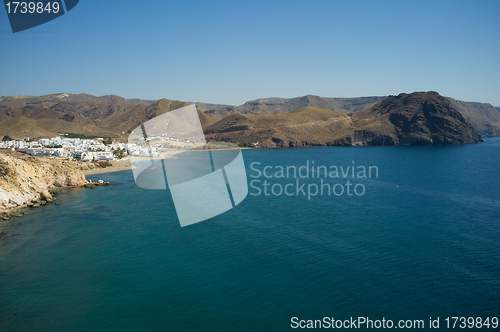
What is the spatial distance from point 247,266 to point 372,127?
13317cm

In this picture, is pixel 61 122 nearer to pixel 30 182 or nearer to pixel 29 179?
pixel 29 179

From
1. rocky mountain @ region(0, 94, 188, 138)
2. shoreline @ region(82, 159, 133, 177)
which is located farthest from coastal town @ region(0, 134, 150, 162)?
rocky mountain @ region(0, 94, 188, 138)

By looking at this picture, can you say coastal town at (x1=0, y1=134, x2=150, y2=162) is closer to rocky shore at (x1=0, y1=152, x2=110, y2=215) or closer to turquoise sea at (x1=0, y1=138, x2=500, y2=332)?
rocky shore at (x1=0, y1=152, x2=110, y2=215)

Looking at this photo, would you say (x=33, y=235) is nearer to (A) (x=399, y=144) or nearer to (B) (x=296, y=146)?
(B) (x=296, y=146)

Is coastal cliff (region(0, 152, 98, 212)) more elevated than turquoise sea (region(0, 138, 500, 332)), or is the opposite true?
coastal cliff (region(0, 152, 98, 212))

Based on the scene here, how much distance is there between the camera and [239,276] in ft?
56.3

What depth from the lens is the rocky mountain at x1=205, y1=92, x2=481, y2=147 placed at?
127m

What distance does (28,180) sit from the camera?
33750mm

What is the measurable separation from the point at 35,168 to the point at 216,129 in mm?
130238

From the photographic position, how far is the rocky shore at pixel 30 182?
29.4 m

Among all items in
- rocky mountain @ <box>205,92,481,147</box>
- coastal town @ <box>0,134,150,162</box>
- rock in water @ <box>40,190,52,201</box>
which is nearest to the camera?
→ rock in water @ <box>40,190,52,201</box>

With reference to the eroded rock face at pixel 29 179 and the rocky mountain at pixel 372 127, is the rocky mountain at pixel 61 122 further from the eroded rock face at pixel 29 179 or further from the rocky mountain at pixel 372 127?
the eroded rock face at pixel 29 179

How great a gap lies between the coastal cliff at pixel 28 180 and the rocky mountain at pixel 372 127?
9915cm

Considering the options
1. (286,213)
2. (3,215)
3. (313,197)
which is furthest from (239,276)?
(3,215)
